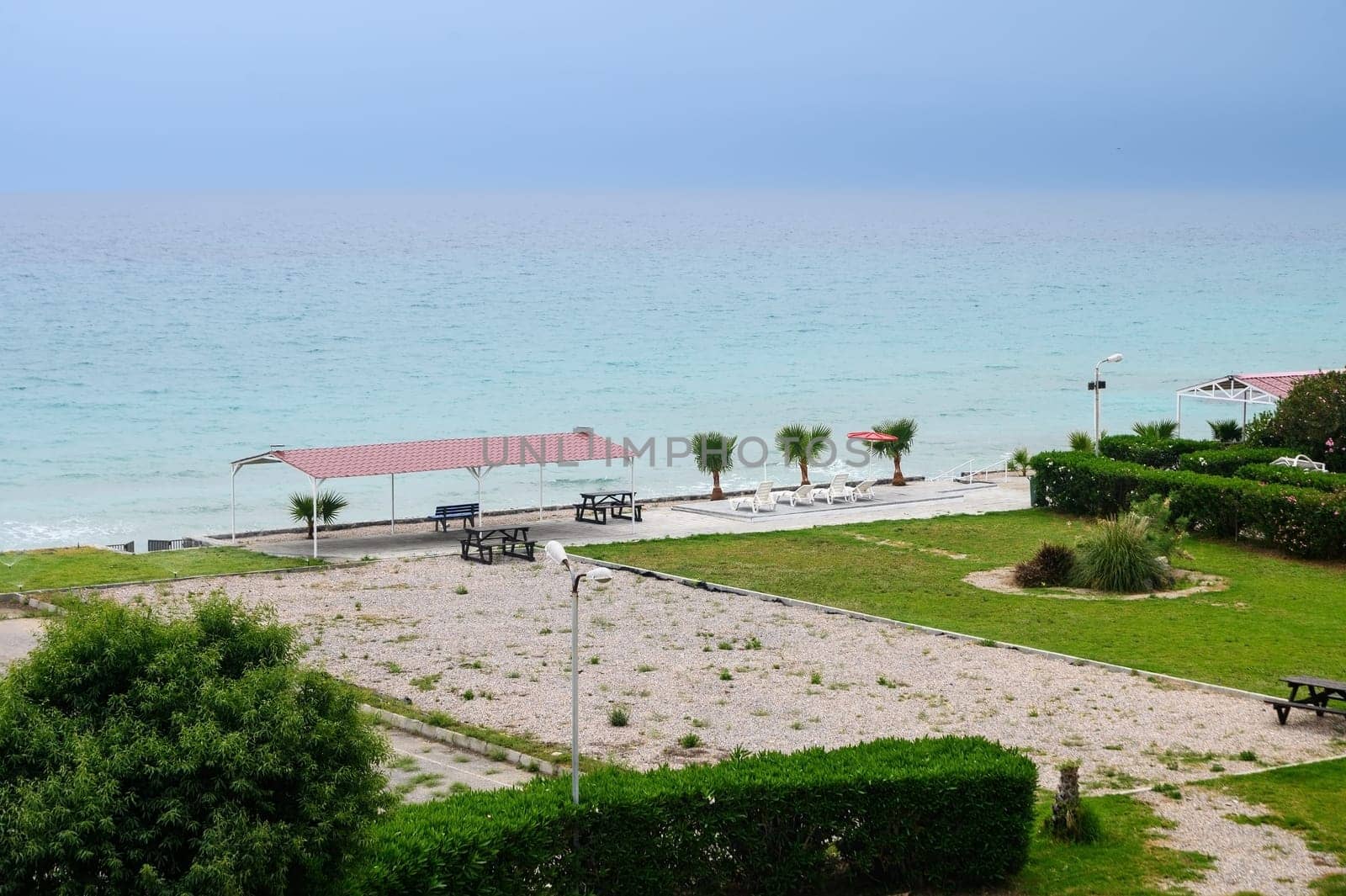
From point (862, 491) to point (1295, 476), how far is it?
9915mm

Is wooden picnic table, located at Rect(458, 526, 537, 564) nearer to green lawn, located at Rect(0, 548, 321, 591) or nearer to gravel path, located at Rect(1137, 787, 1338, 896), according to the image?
green lawn, located at Rect(0, 548, 321, 591)

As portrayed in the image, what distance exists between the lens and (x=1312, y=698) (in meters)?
17.5

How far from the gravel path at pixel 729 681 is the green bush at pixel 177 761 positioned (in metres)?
5.85

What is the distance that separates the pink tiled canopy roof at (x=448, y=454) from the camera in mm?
29953

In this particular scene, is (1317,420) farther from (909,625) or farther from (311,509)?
(311,509)

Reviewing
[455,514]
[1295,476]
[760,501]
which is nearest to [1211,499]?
[1295,476]

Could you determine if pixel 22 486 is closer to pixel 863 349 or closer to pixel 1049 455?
pixel 1049 455

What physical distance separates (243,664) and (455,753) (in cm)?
590

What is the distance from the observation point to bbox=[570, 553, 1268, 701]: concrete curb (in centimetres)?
1891

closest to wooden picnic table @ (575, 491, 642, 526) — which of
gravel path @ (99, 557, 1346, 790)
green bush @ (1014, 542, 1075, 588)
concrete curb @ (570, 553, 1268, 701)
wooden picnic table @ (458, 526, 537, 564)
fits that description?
wooden picnic table @ (458, 526, 537, 564)

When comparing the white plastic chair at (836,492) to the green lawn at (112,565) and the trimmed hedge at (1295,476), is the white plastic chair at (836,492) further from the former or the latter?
the green lawn at (112,565)

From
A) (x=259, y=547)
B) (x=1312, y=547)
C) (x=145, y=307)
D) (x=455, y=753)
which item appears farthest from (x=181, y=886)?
(x=145, y=307)

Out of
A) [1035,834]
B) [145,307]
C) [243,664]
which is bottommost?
[1035,834]

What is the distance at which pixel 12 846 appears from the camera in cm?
941
